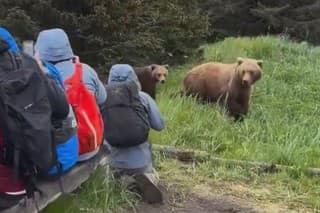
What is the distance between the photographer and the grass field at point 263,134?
21.9ft

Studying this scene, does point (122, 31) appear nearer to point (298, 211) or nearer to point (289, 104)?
point (289, 104)

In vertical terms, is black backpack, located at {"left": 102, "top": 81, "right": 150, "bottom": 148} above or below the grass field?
above

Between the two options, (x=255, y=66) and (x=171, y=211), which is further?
(x=255, y=66)

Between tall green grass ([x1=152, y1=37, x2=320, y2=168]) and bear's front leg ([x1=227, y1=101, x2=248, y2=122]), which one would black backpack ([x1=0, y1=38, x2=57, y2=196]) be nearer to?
tall green grass ([x1=152, y1=37, x2=320, y2=168])

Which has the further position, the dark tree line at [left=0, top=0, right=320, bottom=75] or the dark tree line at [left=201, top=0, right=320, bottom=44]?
the dark tree line at [left=201, top=0, right=320, bottom=44]

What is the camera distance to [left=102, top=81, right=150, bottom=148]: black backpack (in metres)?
5.68

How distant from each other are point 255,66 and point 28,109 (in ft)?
25.3

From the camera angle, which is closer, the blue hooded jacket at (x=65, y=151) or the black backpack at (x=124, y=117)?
the blue hooded jacket at (x=65, y=151)

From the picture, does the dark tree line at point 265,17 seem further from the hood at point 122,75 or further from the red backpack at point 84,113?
the red backpack at point 84,113

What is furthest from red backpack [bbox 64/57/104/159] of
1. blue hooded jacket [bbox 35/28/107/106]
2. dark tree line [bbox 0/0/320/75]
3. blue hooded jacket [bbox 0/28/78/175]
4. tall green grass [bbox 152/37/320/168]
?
dark tree line [bbox 0/0/320/75]

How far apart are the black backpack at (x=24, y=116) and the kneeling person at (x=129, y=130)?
1.74 metres

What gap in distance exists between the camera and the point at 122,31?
1301 centimetres

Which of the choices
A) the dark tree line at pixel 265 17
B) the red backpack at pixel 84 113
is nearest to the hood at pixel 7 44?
the red backpack at pixel 84 113

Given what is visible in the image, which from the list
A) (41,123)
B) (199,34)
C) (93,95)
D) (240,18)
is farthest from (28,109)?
(240,18)
